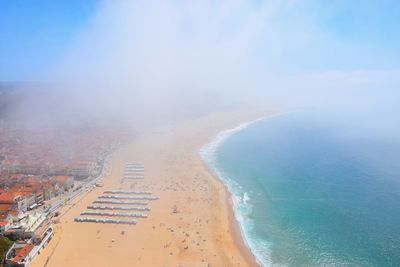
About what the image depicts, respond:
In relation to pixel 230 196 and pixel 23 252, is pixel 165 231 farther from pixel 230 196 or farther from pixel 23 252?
pixel 23 252

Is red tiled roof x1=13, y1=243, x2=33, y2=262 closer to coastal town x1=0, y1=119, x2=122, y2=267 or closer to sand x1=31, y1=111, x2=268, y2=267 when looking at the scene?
coastal town x1=0, y1=119, x2=122, y2=267

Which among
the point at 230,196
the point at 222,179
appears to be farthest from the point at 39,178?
the point at 230,196

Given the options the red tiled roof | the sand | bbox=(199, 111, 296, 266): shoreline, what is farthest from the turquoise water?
the red tiled roof

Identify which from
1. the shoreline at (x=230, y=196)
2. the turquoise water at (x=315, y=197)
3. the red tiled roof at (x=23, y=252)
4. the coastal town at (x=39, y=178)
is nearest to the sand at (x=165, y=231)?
the shoreline at (x=230, y=196)

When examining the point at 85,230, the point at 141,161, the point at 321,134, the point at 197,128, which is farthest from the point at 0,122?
the point at 321,134

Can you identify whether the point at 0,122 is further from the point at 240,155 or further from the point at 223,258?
the point at 223,258

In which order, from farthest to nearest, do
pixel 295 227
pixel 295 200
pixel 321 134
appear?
pixel 321 134, pixel 295 200, pixel 295 227
